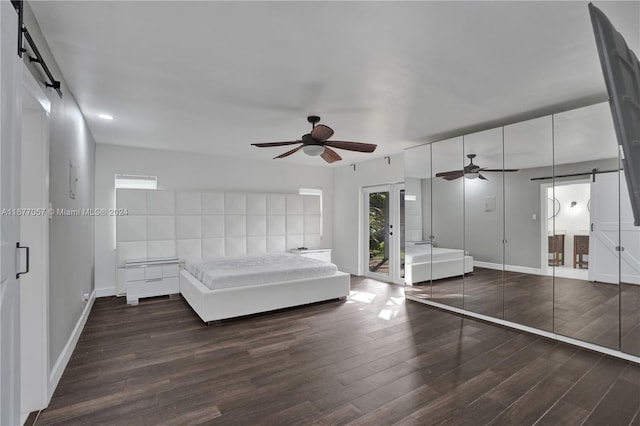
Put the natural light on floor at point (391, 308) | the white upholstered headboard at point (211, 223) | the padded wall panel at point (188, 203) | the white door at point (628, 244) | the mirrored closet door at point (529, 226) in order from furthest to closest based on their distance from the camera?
the padded wall panel at point (188, 203) → the white upholstered headboard at point (211, 223) → the natural light on floor at point (391, 308) → the mirrored closet door at point (529, 226) → the white door at point (628, 244)

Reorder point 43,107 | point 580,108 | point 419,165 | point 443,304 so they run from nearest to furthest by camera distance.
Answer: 1. point 43,107
2. point 580,108
3. point 443,304
4. point 419,165

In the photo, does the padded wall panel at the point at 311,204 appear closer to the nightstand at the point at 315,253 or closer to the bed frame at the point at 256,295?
the nightstand at the point at 315,253

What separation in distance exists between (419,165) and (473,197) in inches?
39.2

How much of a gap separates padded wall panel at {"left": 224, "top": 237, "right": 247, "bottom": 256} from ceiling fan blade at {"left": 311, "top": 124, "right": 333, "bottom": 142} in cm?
334

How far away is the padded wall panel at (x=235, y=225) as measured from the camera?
5.99 metres

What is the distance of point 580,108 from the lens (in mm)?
3105

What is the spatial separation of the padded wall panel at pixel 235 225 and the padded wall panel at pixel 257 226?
81mm

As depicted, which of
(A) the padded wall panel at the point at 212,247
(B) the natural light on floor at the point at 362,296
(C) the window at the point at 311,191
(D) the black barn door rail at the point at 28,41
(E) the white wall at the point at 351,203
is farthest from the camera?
(C) the window at the point at 311,191

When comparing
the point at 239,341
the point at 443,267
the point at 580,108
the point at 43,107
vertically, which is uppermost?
the point at 580,108

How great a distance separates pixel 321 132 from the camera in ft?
10.6

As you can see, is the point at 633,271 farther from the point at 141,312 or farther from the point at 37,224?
the point at 141,312

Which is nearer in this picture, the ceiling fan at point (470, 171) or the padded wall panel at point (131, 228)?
the ceiling fan at point (470, 171)

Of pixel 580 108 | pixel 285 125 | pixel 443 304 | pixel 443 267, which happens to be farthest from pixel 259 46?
pixel 443 304

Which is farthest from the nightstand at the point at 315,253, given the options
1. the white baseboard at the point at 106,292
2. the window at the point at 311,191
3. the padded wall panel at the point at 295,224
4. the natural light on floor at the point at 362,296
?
the white baseboard at the point at 106,292
